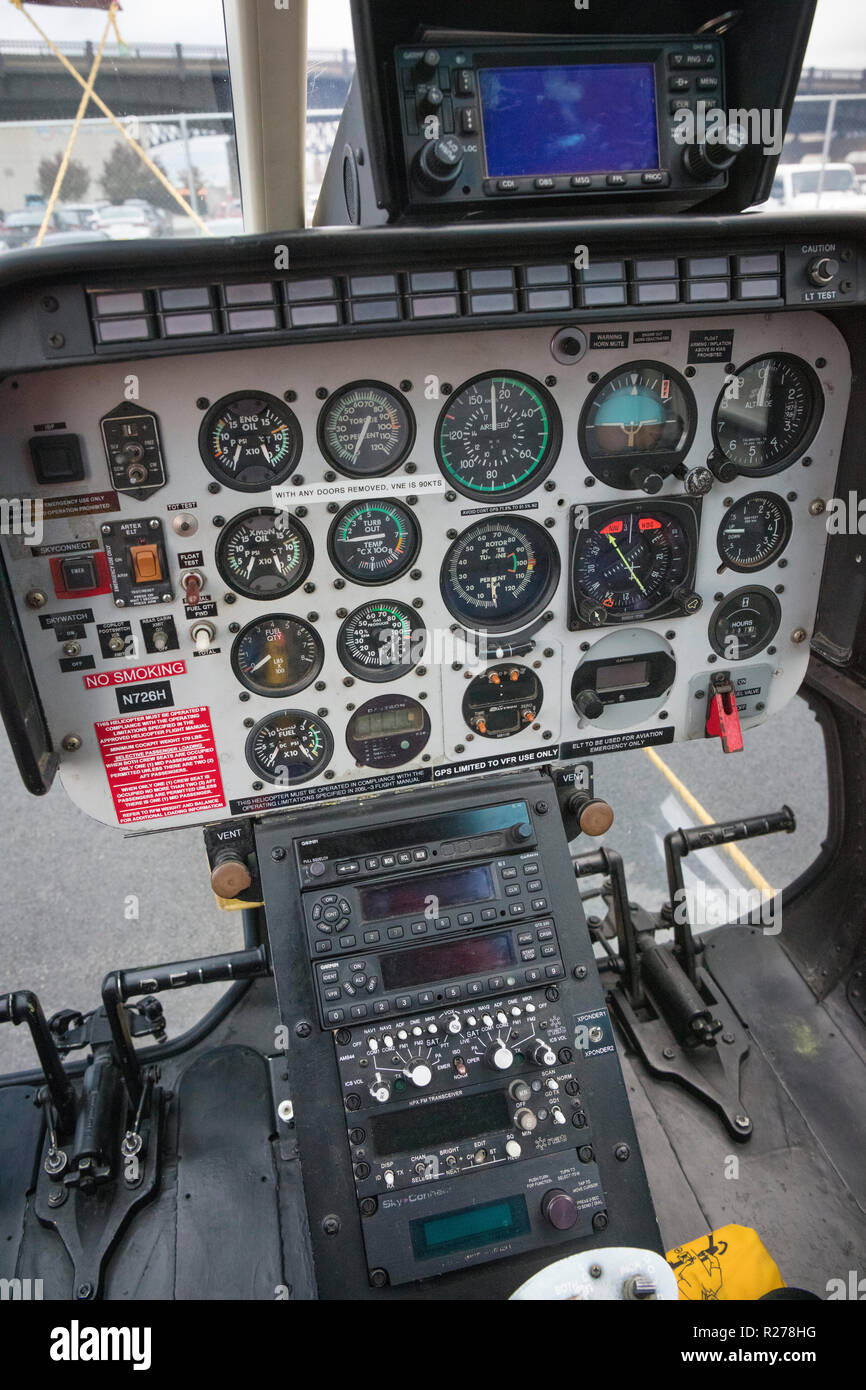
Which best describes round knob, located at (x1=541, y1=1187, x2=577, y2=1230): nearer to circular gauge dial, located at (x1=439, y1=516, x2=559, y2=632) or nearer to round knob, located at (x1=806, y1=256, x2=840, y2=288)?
circular gauge dial, located at (x1=439, y1=516, x2=559, y2=632)

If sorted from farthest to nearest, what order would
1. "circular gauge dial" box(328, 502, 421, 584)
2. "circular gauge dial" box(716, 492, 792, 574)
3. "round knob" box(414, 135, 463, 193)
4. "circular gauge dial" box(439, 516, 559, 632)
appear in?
"circular gauge dial" box(716, 492, 792, 574) → "circular gauge dial" box(439, 516, 559, 632) → "circular gauge dial" box(328, 502, 421, 584) → "round knob" box(414, 135, 463, 193)

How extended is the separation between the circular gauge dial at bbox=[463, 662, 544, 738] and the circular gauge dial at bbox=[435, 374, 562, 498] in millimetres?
497

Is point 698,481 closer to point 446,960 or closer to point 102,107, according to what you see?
point 446,960

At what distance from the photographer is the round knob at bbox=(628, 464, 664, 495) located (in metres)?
2.18

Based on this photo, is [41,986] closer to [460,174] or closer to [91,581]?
[91,581]

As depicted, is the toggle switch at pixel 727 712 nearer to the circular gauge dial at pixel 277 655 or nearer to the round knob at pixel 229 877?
the circular gauge dial at pixel 277 655

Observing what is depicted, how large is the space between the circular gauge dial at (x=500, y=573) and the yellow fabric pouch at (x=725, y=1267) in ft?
5.41

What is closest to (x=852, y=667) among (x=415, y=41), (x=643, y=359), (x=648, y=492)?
(x=648, y=492)

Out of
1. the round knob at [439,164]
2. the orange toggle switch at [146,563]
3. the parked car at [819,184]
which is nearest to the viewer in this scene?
the round knob at [439,164]

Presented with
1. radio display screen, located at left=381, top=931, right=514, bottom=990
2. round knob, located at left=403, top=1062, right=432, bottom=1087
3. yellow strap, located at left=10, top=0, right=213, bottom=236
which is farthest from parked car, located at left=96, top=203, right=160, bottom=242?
round knob, located at left=403, top=1062, right=432, bottom=1087

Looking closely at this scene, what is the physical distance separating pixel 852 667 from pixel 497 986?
136cm

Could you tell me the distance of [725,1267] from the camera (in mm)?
2240

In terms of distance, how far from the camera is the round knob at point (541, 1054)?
2.09 metres

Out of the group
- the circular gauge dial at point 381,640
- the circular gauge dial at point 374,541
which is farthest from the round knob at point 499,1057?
the circular gauge dial at point 374,541
